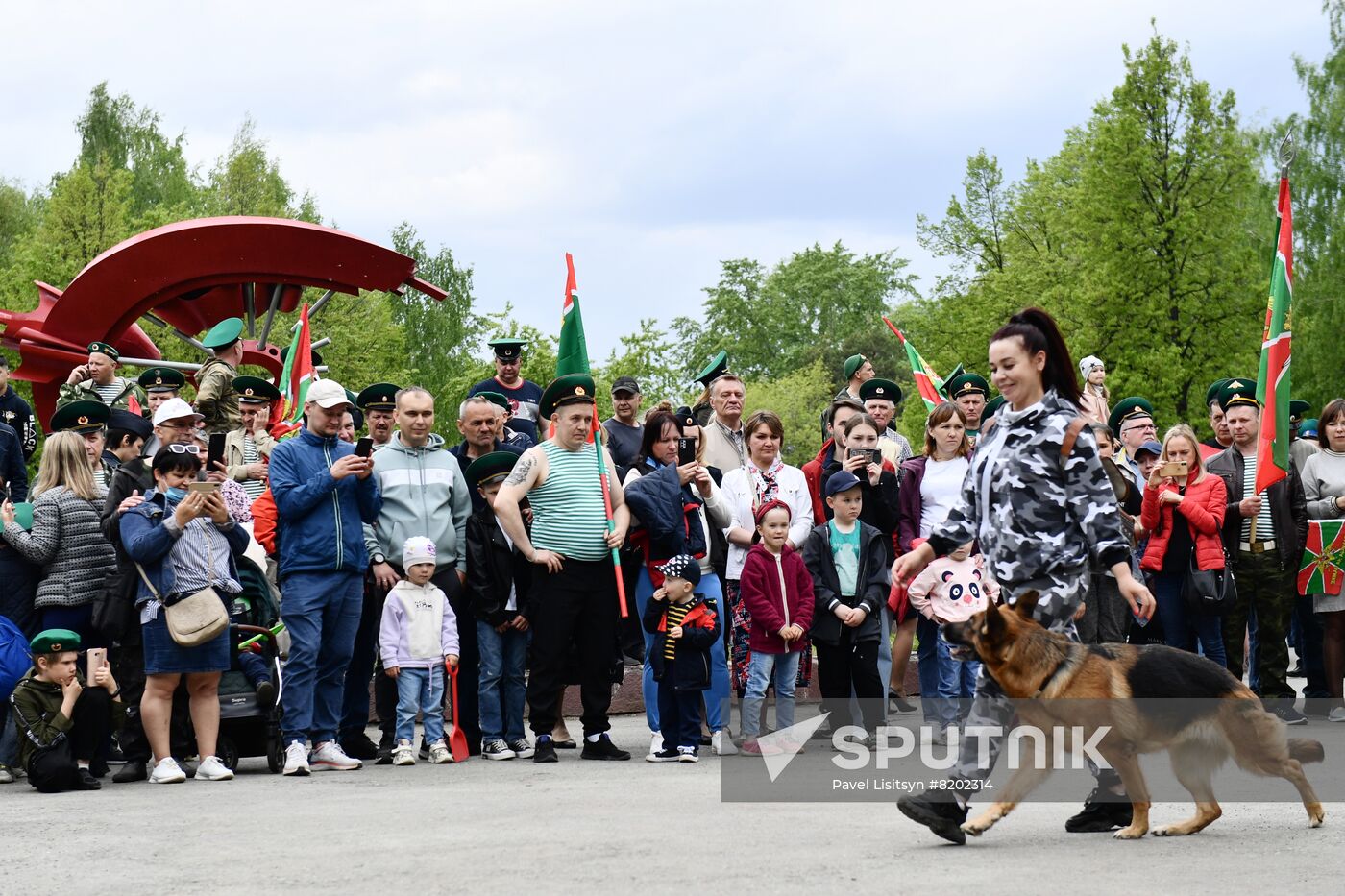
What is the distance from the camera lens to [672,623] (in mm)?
10195

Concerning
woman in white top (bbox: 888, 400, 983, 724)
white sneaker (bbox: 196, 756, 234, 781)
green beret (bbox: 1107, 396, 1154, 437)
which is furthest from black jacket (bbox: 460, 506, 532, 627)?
green beret (bbox: 1107, 396, 1154, 437)

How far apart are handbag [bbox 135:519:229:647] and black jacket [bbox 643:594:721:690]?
2.62 metres

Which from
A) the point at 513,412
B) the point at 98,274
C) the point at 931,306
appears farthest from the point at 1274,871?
the point at 931,306

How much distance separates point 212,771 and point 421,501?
7.16 ft

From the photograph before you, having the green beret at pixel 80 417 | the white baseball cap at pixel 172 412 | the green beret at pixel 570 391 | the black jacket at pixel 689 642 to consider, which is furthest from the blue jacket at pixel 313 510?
the black jacket at pixel 689 642

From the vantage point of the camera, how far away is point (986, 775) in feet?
21.3

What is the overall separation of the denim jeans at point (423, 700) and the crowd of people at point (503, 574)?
2 cm

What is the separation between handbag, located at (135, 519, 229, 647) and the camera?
30.5 ft

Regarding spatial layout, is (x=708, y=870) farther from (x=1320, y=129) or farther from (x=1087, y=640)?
(x=1320, y=129)

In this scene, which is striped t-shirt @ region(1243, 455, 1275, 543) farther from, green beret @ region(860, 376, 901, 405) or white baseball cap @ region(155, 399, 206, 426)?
white baseball cap @ region(155, 399, 206, 426)

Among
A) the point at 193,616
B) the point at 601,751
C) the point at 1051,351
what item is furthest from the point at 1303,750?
the point at 193,616

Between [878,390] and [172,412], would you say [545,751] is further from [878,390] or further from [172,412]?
[878,390]

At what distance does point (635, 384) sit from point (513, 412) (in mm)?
1270

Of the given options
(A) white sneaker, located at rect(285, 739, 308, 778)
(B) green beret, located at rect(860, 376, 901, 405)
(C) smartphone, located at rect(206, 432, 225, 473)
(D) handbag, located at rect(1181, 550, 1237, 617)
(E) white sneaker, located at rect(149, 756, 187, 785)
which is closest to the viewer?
(E) white sneaker, located at rect(149, 756, 187, 785)
